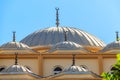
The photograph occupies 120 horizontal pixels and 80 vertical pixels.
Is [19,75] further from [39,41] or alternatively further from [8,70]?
[39,41]

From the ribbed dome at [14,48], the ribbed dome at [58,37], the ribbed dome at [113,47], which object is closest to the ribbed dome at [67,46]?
the ribbed dome at [113,47]

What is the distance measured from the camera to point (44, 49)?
34500 millimetres

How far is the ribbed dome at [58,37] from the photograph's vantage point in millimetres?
35188

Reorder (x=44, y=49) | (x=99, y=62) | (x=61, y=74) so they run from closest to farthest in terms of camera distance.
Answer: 1. (x=61, y=74)
2. (x=99, y=62)
3. (x=44, y=49)

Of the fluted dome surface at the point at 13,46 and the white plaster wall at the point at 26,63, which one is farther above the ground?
the fluted dome surface at the point at 13,46

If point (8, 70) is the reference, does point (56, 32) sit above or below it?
above

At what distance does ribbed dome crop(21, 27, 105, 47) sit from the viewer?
35.2 meters

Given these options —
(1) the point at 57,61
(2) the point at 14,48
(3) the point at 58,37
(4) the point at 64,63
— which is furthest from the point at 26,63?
(3) the point at 58,37

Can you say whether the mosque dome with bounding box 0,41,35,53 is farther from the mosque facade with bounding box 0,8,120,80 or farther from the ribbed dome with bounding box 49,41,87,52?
the ribbed dome with bounding box 49,41,87,52

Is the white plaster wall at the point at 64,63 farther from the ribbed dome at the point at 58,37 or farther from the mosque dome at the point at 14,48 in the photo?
the ribbed dome at the point at 58,37

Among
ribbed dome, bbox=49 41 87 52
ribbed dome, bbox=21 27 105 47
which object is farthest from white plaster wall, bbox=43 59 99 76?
ribbed dome, bbox=21 27 105 47

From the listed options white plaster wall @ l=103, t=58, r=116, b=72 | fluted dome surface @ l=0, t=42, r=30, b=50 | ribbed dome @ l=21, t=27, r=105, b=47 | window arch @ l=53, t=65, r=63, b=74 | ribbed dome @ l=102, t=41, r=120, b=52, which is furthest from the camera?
ribbed dome @ l=21, t=27, r=105, b=47

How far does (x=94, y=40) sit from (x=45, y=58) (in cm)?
612

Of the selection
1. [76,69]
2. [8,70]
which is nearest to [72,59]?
[76,69]
